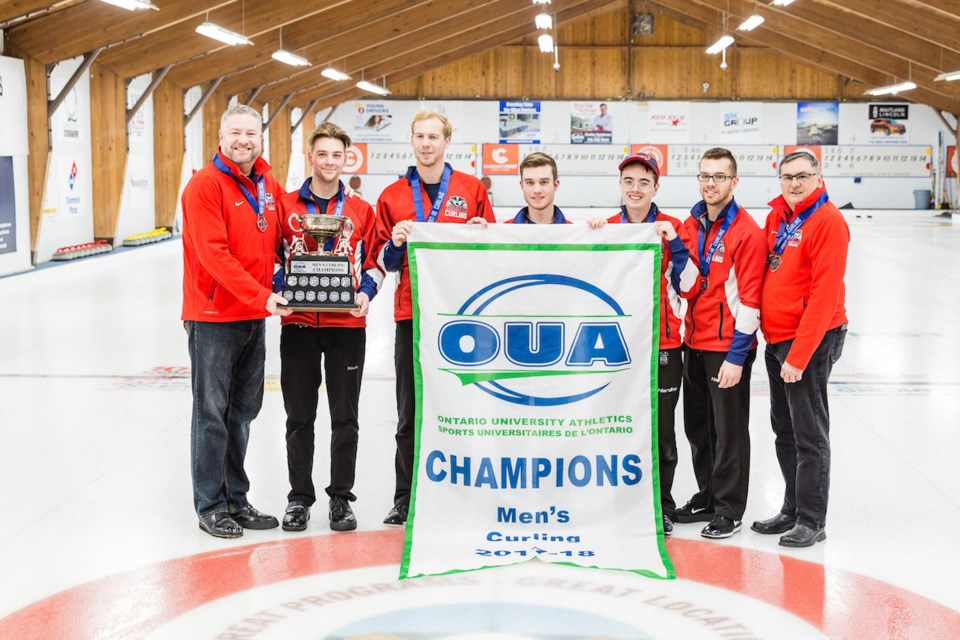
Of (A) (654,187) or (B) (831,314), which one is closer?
(B) (831,314)

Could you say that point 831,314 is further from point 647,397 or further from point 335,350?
point 335,350

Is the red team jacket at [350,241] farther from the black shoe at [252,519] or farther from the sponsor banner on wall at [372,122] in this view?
the sponsor banner on wall at [372,122]

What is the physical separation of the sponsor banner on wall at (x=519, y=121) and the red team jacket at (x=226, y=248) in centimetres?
3011

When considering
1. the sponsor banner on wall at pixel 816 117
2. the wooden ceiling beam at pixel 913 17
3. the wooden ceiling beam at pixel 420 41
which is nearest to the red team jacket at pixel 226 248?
the wooden ceiling beam at pixel 913 17

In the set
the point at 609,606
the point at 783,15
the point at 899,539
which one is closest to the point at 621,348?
the point at 609,606

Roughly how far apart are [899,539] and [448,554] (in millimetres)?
1817

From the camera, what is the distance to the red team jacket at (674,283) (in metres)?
4.07

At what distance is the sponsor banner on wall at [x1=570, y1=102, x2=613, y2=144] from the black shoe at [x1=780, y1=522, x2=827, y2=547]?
3040cm

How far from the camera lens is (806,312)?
12.8 feet

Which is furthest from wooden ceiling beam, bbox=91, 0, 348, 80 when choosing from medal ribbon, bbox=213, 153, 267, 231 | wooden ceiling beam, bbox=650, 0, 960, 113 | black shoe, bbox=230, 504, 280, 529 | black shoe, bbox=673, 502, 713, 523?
black shoe, bbox=673, 502, 713, 523

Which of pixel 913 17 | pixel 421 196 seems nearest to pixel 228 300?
pixel 421 196

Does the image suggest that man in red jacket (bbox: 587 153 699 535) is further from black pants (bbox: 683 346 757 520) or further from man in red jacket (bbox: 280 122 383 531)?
man in red jacket (bbox: 280 122 383 531)

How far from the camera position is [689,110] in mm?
33719

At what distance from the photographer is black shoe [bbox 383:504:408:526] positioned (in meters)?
4.34
